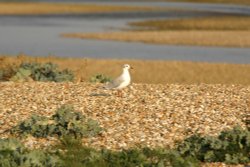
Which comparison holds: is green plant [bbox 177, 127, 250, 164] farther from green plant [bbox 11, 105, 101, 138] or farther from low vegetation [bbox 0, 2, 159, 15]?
low vegetation [bbox 0, 2, 159, 15]

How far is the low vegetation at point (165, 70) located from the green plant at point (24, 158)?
1339cm

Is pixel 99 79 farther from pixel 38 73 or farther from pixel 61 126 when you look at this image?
pixel 61 126

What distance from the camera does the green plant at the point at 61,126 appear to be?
14.4m

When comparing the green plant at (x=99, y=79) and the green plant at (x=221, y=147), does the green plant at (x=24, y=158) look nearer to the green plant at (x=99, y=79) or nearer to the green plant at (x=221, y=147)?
the green plant at (x=221, y=147)

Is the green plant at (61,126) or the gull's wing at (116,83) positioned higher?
the gull's wing at (116,83)

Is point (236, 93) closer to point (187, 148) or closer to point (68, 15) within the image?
point (187, 148)

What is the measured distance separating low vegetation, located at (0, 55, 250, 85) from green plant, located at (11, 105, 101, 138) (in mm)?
11516

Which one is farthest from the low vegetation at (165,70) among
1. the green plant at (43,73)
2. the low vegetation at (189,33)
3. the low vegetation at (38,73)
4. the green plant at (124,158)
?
the green plant at (124,158)

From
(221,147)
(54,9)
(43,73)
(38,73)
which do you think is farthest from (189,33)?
(221,147)

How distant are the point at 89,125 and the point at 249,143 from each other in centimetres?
277

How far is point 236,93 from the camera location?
1881cm

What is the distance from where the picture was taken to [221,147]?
43.8ft

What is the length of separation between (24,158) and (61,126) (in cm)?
239

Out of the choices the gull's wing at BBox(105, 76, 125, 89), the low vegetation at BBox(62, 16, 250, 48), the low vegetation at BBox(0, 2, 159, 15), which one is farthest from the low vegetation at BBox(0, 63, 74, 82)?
the low vegetation at BBox(0, 2, 159, 15)
